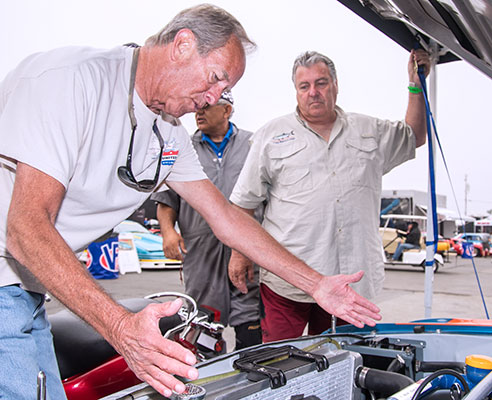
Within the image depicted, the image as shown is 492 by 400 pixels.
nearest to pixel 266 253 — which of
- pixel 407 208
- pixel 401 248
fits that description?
pixel 401 248

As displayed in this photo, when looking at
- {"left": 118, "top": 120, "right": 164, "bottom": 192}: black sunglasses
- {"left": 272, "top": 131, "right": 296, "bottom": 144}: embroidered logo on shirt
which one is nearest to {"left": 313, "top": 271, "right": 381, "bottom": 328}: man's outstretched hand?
{"left": 118, "top": 120, "right": 164, "bottom": 192}: black sunglasses

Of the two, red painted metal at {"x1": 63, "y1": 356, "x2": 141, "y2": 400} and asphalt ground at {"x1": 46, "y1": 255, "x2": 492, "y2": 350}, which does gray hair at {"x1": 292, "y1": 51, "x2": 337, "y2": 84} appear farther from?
asphalt ground at {"x1": 46, "y1": 255, "x2": 492, "y2": 350}

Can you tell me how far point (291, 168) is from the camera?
95.8 inches

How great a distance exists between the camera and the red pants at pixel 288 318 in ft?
7.73

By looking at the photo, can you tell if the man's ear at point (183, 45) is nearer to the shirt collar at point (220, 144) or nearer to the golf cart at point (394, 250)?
the shirt collar at point (220, 144)

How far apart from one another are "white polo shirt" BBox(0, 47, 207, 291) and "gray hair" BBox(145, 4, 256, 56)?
0.15 metres

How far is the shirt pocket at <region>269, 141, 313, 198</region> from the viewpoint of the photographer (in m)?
2.41

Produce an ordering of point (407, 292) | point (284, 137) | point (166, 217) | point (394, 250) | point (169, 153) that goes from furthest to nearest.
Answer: point (394, 250) → point (407, 292) → point (166, 217) → point (284, 137) → point (169, 153)

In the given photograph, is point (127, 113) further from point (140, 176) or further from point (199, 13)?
point (199, 13)

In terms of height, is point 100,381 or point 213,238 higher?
point 213,238

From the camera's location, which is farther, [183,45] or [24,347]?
[183,45]

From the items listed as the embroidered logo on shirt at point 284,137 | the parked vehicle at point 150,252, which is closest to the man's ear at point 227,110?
the embroidered logo on shirt at point 284,137

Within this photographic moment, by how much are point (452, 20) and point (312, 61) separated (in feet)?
3.30

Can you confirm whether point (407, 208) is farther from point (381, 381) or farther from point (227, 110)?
point (381, 381)
